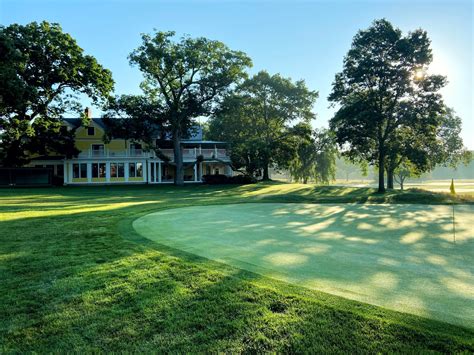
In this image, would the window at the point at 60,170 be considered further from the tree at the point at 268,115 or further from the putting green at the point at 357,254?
the putting green at the point at 357,254

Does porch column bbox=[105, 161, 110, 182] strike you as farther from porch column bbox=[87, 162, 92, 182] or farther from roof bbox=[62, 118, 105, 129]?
roof bbox=[62, 118, 105, 129]

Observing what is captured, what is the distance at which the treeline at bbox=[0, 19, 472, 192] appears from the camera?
29.0 m

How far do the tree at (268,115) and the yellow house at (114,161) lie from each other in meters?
5.01

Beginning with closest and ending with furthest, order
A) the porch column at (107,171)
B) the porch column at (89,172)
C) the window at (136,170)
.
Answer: the porch column at (89,172)
the porch column at (107,171)
the window at (136,170)

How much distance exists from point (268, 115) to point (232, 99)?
12.9 meters

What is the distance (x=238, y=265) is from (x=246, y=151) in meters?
36.7

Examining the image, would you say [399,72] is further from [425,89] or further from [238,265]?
[238,265]

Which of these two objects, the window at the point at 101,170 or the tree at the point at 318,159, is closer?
the window at the point at 101,170

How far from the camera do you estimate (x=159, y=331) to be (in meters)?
3.06

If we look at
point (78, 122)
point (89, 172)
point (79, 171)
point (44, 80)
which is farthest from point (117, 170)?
point (44, 80)

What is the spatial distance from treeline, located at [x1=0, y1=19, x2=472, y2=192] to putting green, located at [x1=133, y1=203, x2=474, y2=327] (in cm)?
2178

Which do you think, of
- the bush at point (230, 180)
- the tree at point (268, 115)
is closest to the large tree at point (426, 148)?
the tree at point (268, 115)

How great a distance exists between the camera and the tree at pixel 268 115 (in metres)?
44.1

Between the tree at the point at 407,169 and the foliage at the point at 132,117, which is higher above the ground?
the foliage at the point at 132,117
